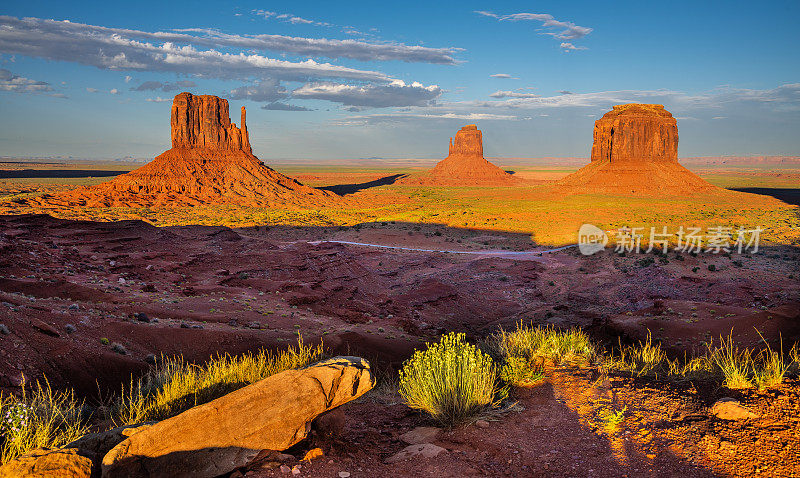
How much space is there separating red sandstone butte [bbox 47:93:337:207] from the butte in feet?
180

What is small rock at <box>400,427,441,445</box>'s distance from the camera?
5.27 metres

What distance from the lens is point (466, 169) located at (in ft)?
453

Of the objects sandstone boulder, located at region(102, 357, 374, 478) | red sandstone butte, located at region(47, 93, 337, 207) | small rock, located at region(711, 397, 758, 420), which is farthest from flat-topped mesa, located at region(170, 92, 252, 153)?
small rock, located at region(711, 397, 758, 420)

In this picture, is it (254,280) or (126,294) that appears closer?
(126,294)

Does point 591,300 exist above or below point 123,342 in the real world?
below

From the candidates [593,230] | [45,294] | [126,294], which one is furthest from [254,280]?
[593,230]

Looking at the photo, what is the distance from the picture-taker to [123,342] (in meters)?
9.39

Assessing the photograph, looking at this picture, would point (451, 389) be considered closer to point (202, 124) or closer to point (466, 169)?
point (202, 124)

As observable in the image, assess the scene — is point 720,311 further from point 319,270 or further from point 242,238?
point 242,238

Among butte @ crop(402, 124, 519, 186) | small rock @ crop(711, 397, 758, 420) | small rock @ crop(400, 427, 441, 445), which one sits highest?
butte @ crop(402, 124, 519, 186)

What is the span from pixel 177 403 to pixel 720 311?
1484cm

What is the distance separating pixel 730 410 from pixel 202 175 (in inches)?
2999

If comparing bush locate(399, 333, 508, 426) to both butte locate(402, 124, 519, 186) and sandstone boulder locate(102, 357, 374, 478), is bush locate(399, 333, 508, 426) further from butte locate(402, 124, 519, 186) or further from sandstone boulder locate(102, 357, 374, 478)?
butte locate(402, 124, 519, 186)

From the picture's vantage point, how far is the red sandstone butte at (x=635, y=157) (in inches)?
3280
